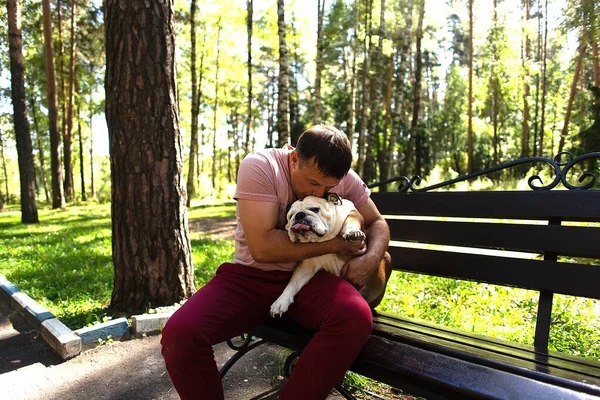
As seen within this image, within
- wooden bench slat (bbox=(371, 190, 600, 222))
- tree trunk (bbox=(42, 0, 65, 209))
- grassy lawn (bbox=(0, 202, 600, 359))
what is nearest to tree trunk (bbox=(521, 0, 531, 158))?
grassy lawn (bbox=(0, 202, 600, 359))

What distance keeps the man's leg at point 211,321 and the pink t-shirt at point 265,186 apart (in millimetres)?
80

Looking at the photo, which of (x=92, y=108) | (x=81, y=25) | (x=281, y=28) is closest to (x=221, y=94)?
(x=92, y=108)

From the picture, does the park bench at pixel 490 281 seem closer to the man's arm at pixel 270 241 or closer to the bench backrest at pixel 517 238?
the bench backrest at pixel 517 238

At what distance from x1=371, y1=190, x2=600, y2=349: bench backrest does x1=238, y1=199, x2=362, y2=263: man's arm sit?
2.98ft

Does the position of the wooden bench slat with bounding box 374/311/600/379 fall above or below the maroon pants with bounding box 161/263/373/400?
below

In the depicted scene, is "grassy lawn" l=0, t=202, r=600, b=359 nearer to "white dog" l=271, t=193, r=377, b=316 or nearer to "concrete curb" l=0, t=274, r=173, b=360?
"concrete curb" l=0, t=274, r=173, b=360

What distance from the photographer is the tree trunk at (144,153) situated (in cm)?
405

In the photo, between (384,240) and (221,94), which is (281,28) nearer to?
(384,240)

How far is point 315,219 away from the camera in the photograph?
7.62 ft

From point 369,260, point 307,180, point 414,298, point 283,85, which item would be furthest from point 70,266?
point 283,85

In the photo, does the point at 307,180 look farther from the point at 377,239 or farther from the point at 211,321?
the point at 211,321

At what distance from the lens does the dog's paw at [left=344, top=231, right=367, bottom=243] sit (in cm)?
234

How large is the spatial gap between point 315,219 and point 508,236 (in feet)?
4.30

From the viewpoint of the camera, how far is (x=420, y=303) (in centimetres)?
460
